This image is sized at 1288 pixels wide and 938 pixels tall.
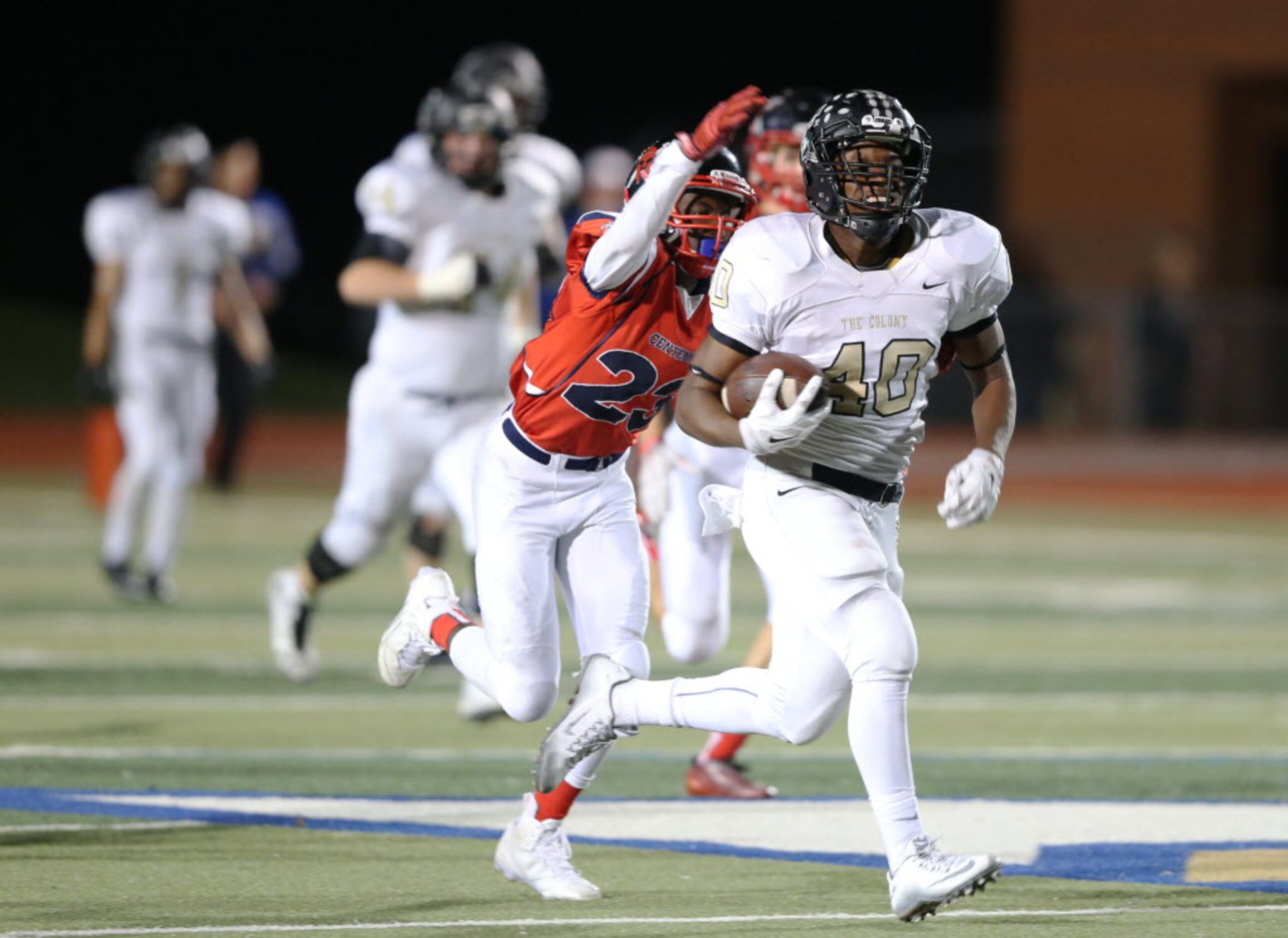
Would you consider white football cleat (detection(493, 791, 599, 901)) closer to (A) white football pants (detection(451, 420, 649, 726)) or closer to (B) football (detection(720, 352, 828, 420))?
(A) white football pants (detection(451, 420, 649, 726))

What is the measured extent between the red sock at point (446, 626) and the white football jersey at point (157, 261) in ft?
19.3

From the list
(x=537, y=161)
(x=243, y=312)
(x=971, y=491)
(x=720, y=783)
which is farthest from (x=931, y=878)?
(x=243, y=312)

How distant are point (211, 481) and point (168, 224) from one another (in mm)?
6826

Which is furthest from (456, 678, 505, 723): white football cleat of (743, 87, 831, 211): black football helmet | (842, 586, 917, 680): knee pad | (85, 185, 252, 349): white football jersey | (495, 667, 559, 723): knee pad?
(85, 185, 252, 349): white football jersey

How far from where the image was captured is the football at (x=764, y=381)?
4660 mm

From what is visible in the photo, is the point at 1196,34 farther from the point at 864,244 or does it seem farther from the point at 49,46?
the point at 864,244

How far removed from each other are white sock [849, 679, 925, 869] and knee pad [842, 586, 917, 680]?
Result: 2 cm

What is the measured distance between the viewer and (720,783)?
6.40 meters

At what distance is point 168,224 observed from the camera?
37.3 feet

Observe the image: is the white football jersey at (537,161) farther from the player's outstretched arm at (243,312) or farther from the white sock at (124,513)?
the player's outstretched arm at (243,312)

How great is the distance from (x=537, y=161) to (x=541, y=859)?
418 cm

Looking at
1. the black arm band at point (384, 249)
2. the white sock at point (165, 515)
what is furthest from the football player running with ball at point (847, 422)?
the white sock at point (165, 515)

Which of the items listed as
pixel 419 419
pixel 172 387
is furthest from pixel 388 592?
pixel 419 419

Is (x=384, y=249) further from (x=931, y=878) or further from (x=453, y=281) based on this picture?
(x=931, y=878)
